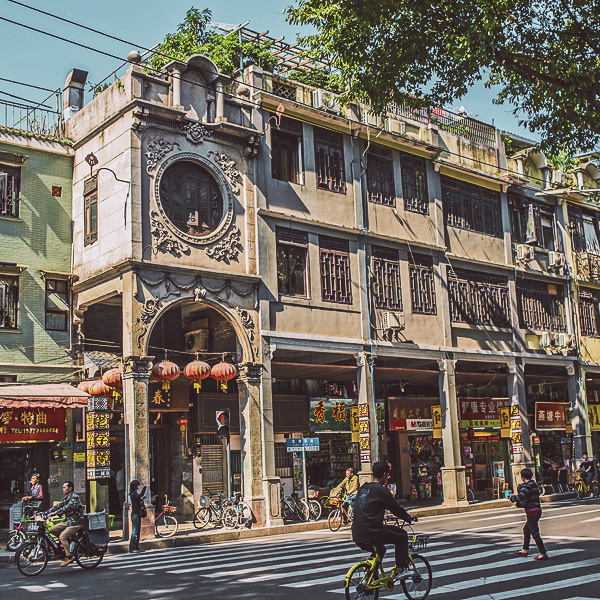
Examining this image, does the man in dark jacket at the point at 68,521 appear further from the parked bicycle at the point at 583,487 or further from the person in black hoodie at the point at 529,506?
the parked bicycle at the point at 583,487

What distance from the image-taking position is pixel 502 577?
10.9 meters

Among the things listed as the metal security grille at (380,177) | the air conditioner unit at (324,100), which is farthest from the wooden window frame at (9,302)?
the metal security grille at (380,177)

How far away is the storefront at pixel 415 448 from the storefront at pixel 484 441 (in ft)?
4.12

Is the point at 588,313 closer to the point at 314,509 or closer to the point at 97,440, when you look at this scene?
the point at 314,509

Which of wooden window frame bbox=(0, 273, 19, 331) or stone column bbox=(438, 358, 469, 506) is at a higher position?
wooden window frame bbox=(0, 273, 19, 331)

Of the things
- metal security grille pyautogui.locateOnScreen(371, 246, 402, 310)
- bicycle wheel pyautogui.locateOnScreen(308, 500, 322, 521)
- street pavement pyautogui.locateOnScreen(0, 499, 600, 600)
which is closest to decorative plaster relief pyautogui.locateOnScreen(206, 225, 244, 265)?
metal security grille pyautogui.locateOnScreen(371, 246, 402, 310)

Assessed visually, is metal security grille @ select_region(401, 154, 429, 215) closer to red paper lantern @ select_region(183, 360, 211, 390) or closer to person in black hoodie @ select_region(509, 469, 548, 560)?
red paper lantern @ select_region(183, 360, 211, 390)

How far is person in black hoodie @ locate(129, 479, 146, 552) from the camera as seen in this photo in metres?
17.9

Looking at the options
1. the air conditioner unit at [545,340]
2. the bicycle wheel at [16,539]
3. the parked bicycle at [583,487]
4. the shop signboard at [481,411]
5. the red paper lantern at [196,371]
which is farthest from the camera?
the air conditioner unit at [545,340]

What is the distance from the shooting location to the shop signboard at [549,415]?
32.7 metres

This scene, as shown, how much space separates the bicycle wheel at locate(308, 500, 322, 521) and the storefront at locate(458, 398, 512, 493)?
29.0 ft

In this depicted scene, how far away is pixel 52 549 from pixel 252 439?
26.9ft

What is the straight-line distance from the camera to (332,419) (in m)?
27.1

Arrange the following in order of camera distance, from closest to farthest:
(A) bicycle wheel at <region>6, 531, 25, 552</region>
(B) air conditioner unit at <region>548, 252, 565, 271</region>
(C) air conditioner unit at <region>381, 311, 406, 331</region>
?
(A) bicycle wheel at <region>6, 531, 25, 552</region>
(C) air conditioner unit at <region>381, 311, 406, 331</region>
(B) air conditioner unit at <region>548, 252, 565, 271</region>
